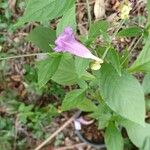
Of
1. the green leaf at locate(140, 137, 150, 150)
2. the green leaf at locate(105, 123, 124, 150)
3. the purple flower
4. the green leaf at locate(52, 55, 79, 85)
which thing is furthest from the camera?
the green leaf at locate(140, 137, 150, 150)

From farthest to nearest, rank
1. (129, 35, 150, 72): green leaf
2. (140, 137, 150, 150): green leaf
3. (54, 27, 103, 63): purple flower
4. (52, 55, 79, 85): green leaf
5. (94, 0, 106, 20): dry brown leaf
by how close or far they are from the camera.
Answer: (94, 0, 106, 20): dry brown leaf → (140, 137, 150, 150): green leaf → (52, 55, 79, 85): green leaf → (129, 35, 150, 72): green leaf → (54, 27, 103, 63): purple flower

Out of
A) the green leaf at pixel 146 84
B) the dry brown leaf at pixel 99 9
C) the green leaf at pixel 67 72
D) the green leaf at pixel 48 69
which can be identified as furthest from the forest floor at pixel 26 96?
the green leaf at pixel 48 69

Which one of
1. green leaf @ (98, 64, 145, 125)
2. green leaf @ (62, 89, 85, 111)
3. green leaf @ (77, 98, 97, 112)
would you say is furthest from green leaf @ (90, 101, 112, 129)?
green leaf @ (98, 64, 145, 125)

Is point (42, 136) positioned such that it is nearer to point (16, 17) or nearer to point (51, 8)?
point (16, 17)

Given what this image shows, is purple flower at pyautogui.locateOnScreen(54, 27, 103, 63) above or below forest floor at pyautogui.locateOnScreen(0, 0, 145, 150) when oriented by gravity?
above

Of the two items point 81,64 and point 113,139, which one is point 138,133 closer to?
point 113,139

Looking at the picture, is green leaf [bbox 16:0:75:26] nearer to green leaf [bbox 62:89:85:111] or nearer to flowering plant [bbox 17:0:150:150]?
flowering plant [bbox 17:0:150:150]

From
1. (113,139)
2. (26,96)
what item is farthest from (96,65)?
(26,96)
